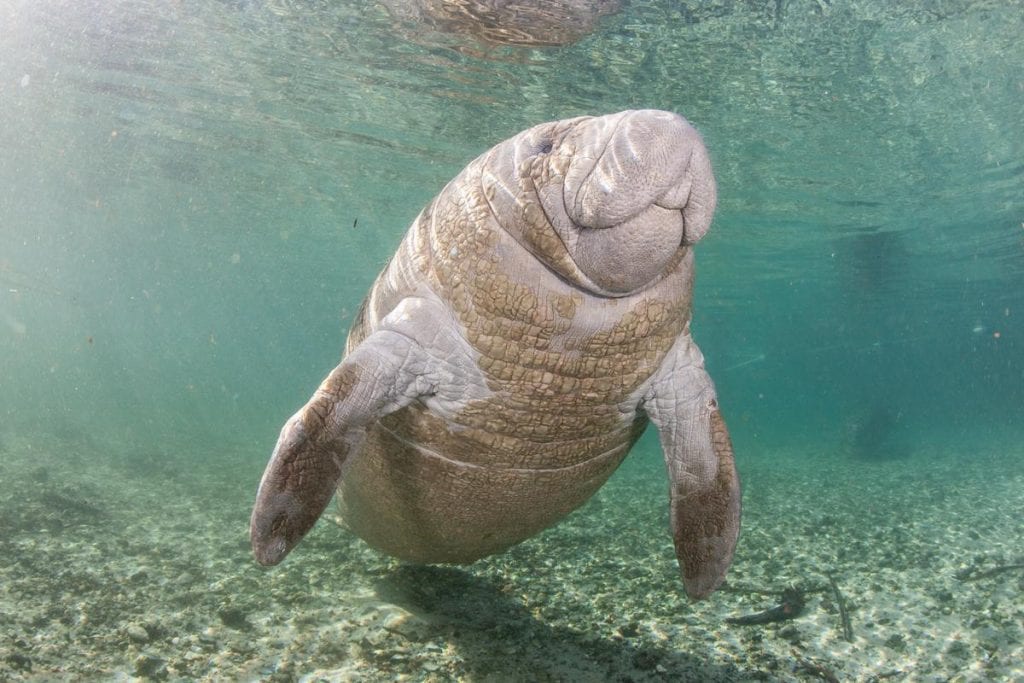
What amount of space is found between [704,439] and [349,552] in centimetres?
369

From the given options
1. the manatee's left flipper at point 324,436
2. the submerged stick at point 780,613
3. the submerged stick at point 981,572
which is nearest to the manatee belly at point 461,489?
the manatee's left flipper at point 324,436

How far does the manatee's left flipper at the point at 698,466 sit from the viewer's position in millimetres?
3092

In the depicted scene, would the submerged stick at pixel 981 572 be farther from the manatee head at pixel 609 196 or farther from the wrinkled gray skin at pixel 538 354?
the manatee head at pixel 609 196

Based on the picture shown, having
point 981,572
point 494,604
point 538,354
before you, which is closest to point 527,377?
point 538,354

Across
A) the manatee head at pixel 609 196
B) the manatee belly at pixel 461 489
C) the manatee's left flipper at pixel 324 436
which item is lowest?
the manatee belly at pixel 461 489

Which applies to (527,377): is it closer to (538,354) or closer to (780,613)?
(538,354)

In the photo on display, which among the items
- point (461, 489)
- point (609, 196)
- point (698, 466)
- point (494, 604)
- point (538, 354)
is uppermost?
point (609, 196)

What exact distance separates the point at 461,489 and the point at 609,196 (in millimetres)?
1675

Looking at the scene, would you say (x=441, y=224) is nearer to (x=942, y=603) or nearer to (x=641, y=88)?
(x=942, y=603)

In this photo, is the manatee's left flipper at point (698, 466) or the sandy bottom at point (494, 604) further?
the sandy bottom at point (494, 604)

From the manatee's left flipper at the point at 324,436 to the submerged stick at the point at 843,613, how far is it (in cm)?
347

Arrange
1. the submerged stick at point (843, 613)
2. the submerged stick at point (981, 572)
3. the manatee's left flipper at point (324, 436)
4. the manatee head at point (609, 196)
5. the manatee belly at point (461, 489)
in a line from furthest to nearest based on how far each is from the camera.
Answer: the submerged stick at point (981, 572) → the submerged stick at point (843, 613) → the manatee belly at point (461, 489) → the manatee's left flipper at point (324, 436) → the manatee head at point (609, 196)

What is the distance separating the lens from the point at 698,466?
3.15m

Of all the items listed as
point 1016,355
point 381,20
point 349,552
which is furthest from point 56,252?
point 1016,355
